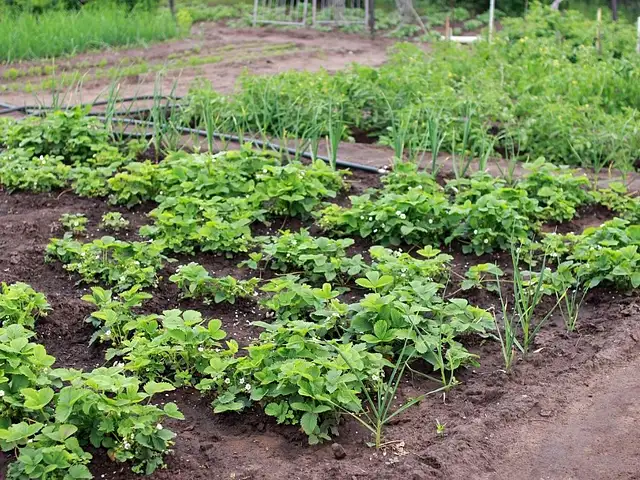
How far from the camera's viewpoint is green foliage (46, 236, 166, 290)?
4.54 m

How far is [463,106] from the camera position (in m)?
7.31

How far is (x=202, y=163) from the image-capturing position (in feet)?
19.1

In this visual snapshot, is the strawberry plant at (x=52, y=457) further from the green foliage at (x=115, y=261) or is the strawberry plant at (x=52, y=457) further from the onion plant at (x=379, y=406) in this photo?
the green foliage at (x=115, y=261)

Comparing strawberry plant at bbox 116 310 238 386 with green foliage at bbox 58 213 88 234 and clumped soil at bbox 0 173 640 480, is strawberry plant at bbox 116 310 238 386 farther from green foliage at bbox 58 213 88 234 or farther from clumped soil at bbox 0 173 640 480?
green foliage at bbox 58 213 88 234

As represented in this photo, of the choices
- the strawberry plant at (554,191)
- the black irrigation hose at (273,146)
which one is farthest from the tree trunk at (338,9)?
the strawberry plant at (554,191)

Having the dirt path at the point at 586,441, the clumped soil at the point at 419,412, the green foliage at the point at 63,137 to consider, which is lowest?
the dirt path at the point at 586,441

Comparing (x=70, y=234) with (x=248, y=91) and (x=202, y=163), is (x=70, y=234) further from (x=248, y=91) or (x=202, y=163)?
(x=248, y=91)

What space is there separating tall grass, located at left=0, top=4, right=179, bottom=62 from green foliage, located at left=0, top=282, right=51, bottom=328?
257 inches

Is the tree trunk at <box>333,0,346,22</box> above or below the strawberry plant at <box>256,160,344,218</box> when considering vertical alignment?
above

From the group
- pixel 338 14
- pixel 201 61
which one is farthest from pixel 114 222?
pixel 338 14

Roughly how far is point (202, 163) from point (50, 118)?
1617 mm

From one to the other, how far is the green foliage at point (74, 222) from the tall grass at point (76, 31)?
5128 mm

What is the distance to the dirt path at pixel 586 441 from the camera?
10.7 feet

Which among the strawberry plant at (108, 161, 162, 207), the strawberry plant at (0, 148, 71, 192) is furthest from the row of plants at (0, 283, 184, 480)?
the strawberry plant at (0, 148, 71, 192)
